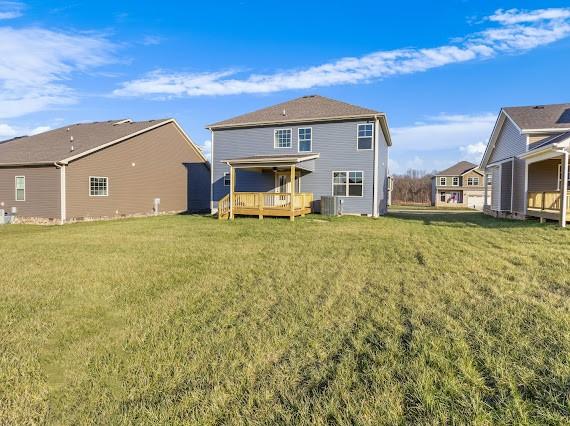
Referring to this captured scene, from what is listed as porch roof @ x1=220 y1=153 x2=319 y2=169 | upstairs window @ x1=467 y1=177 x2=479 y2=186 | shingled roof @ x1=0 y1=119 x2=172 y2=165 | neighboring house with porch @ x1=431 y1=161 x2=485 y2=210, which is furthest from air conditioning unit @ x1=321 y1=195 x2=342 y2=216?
upstairs window @ x1=467 y1=177 x2=479 y2=186

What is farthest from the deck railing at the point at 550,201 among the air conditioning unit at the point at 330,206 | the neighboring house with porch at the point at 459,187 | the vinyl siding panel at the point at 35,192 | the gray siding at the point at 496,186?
the neighboring house with porch at the point at 459,187

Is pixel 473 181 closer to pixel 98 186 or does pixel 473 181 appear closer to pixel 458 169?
pixel 458 169

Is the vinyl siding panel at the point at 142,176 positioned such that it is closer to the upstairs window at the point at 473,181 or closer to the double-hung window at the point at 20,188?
the double-hung window at the point at 20,188

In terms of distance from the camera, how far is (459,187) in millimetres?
48594

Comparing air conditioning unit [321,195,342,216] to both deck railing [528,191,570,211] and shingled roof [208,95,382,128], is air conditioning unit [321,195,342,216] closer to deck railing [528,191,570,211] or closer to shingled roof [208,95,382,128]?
shingled roof [208,95,382,128]

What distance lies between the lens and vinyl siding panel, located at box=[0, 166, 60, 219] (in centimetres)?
1645

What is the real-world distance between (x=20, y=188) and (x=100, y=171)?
4.19m

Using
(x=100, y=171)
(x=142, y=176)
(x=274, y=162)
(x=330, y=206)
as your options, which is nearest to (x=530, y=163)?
(x=330, y=206)

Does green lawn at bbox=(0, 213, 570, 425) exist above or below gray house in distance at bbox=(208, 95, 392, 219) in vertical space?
below

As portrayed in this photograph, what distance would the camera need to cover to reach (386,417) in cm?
234

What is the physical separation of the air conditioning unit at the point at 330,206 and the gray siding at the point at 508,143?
843cm

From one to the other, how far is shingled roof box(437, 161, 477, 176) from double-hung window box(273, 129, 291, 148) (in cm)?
3914

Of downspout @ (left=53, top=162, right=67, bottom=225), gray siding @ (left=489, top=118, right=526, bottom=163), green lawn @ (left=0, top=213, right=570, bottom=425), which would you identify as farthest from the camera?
downspout @ (left=53, top=162, right=67, bottom=225)

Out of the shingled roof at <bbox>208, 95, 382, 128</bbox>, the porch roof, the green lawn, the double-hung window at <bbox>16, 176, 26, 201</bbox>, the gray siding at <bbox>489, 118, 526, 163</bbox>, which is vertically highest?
the shingled roof at <bbox>208, 95, 382, 128</bbox>
